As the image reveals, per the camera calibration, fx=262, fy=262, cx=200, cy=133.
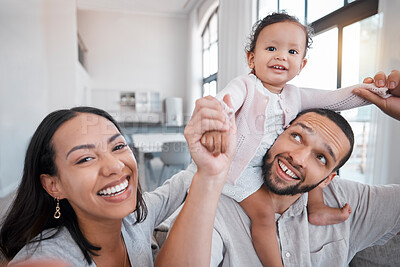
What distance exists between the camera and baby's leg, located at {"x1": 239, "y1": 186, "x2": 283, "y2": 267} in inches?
30.2

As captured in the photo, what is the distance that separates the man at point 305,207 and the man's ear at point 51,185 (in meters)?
0.46

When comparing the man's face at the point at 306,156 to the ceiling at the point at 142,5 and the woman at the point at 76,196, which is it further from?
the ceiling at the point at 142,5

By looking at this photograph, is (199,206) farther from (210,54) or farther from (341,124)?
(210,54)

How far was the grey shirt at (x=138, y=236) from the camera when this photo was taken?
647mm

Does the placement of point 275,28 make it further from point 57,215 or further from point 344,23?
point 344,23

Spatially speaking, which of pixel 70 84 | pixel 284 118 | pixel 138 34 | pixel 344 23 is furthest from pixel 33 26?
pixel 284 118

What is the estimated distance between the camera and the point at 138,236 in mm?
834

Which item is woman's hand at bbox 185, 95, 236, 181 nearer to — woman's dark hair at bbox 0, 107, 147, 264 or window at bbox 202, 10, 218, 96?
woman's dark hair at bbox 0, 107, 147, 264

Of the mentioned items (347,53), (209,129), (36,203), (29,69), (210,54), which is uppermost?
(210,54)

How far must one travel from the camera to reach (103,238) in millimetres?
788

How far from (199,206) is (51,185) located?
0.43m

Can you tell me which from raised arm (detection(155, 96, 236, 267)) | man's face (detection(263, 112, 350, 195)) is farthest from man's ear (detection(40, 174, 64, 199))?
man's face (detection(263, 112, 350, 195))

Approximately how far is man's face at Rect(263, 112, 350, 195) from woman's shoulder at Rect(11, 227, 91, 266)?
0.56 m

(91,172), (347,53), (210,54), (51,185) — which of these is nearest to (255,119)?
(91,172)
